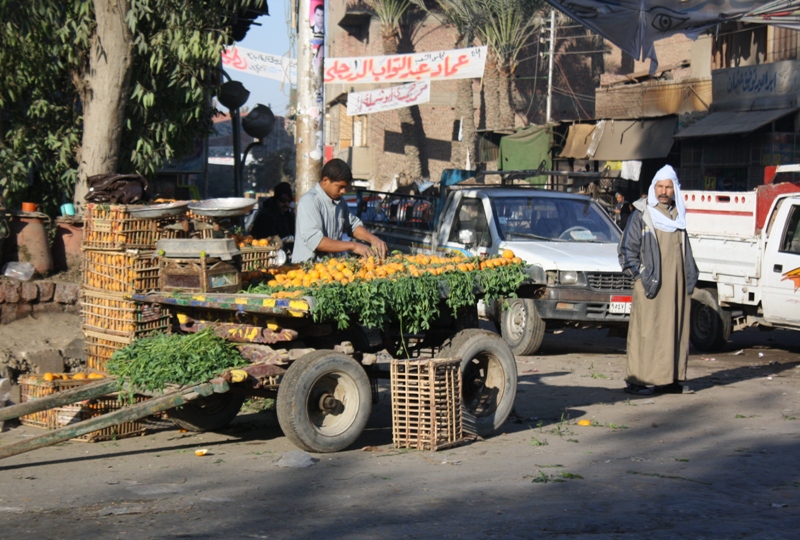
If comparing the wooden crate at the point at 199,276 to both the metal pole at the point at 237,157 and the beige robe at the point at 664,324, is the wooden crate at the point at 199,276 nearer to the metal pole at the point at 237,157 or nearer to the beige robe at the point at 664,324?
the beige robe at the point at 664,324

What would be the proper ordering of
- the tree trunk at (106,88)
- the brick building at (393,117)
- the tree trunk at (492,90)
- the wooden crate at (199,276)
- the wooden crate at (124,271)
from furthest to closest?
1. the brick building at (393,117)
2. the tree trunk at (492,90)
3. the tree trunk at (106,88)
4. the wooden crate at (124,271)
5. the wooden crate at (199,276)

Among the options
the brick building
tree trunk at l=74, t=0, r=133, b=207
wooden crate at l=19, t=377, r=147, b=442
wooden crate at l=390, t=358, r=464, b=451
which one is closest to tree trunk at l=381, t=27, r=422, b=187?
the brick building

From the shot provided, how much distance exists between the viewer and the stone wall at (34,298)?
32.2 ft

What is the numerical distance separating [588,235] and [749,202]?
1978 millimetres

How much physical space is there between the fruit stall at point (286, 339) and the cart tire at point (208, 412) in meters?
0.01

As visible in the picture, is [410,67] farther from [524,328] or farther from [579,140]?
[524,328]

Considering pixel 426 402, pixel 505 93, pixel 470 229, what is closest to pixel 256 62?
pixel 470 229

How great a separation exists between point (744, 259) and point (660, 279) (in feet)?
10.8

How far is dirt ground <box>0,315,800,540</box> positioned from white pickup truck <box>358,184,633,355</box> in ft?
8.53

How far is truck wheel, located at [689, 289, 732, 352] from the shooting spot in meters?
12.4

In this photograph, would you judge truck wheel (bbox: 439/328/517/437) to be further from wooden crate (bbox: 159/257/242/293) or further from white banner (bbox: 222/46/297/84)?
white banner (bbox: 222/46/297/84)

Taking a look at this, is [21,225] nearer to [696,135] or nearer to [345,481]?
[345,481]

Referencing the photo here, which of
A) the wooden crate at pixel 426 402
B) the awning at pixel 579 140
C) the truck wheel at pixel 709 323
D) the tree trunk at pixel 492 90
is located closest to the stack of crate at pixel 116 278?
the wooden crate at pixel 426 402

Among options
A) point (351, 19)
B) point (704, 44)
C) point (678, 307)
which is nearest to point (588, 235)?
point (678, 307)
